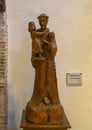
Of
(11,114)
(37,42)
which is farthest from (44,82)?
(11,114)

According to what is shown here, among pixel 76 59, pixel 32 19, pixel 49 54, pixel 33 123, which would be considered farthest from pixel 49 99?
pixel 32 19

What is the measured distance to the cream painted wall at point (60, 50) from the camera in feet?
6.07

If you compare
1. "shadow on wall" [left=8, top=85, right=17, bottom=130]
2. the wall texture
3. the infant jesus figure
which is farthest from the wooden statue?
"shadow on wall" [left=8, top=85, right=17, bottom=130]

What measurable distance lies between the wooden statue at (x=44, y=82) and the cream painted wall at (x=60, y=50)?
1.51 ft

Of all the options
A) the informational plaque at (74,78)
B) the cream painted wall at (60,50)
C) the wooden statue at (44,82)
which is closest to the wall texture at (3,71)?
the cream painted wall at (60,50)

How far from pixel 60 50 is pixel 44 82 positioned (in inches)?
21.6

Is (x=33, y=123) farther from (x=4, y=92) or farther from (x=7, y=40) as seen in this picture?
(x=7, y=40)

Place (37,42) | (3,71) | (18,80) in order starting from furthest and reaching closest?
(18,80) → (3,71) → (37,42)

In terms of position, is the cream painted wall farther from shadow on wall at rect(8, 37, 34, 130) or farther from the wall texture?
the wall texture

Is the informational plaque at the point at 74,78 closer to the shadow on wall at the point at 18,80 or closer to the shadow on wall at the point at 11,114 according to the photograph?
the shadow on wall at the point at 18,80

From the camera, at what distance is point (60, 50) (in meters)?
1.88

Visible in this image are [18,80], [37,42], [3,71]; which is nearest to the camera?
[37,42]

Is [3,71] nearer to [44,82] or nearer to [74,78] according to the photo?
[44,82]

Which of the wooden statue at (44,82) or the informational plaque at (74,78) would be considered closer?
the wooden statue at (44,82)
